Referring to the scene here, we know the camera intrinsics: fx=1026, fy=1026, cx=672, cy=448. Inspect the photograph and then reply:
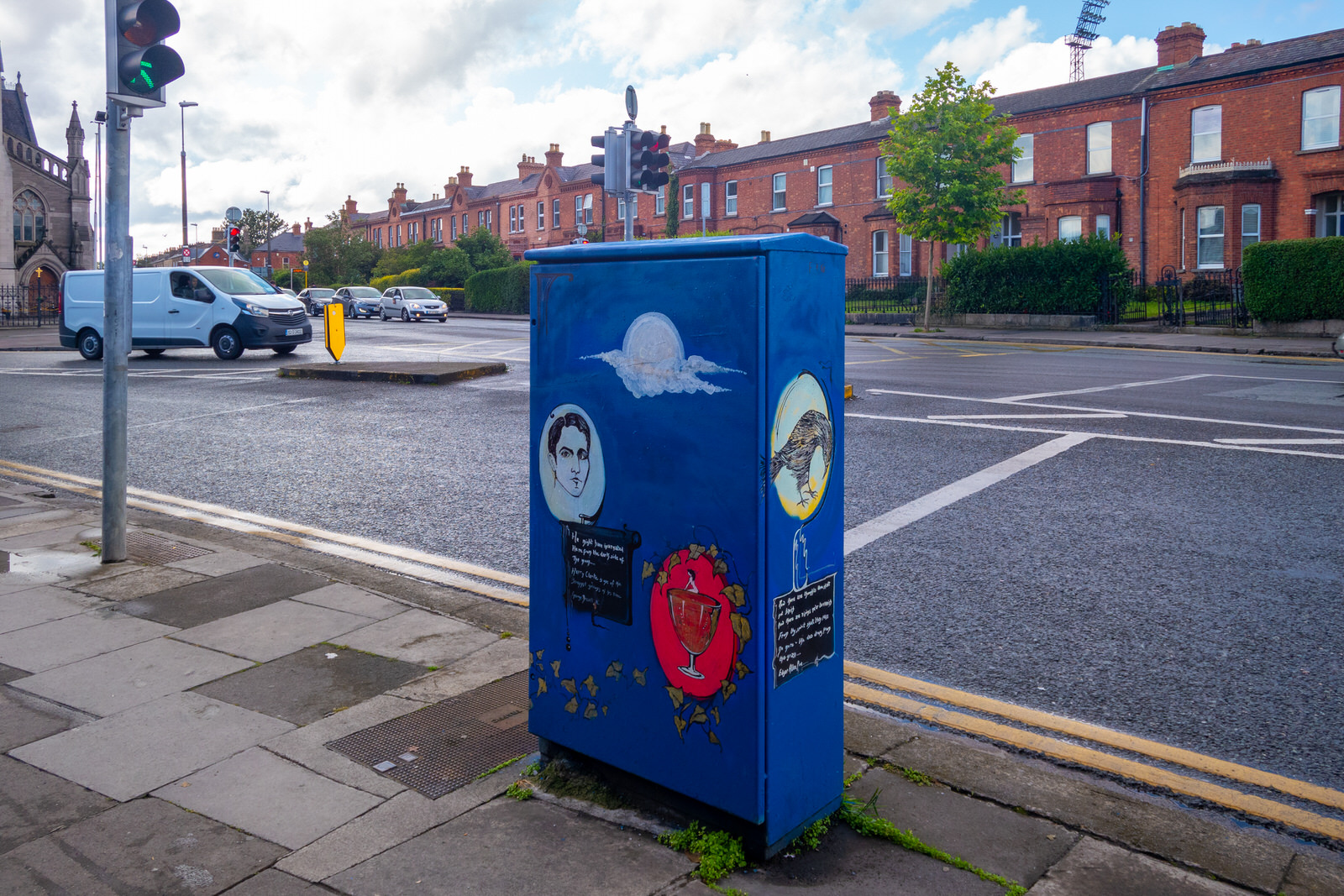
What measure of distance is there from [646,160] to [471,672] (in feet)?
38.3

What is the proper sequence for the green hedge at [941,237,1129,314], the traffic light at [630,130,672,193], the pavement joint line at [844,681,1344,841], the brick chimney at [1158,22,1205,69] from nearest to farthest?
1. the pavement joint line at [844,681,1344,841]
2. the traffic light at [630,130,672,193]
3. the green hedge at [941,237,1129,314]
4. the brick chimney at [1158,22,1205,69]

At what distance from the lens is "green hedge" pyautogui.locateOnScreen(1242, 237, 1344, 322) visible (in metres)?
23.1

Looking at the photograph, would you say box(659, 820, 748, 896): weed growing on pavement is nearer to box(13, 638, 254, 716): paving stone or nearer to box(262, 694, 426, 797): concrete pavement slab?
box(262, 694, 426, 797): concrete pavement slab

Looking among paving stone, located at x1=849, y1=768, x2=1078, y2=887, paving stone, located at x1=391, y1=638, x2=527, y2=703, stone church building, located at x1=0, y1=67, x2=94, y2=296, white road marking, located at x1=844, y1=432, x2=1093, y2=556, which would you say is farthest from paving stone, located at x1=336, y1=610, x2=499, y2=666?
stone church building, located at x1=0, y1=67, x2=94, y2=296

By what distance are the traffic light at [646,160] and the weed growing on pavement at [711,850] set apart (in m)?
12.6

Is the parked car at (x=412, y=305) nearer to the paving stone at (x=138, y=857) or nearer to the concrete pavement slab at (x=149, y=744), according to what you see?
the concrete pavement slab at (x=149, y=744)

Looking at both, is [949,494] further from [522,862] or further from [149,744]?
[149,744]

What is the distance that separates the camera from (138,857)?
2.68 m

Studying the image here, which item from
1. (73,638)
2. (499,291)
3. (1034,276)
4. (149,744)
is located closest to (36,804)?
(149,744)

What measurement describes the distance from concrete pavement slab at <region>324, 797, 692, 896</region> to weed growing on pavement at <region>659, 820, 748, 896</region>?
0.04 m

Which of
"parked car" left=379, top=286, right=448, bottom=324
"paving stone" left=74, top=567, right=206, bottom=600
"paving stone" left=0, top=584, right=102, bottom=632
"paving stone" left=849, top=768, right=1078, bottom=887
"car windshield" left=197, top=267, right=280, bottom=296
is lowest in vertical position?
"paving stone" left=849, top=768, right=1078, bottom=887

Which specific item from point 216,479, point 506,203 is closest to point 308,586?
point 216,479

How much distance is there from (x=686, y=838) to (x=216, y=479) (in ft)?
22.4

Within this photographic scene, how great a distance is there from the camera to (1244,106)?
3341cm
